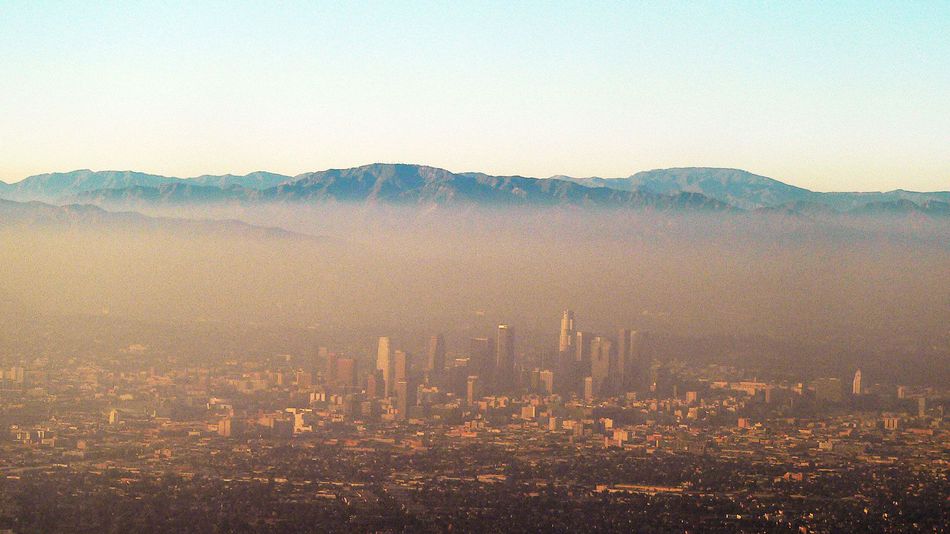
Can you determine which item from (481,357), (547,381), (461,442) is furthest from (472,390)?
(461,442)

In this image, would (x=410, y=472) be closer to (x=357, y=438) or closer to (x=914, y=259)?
(x=357, y=438)

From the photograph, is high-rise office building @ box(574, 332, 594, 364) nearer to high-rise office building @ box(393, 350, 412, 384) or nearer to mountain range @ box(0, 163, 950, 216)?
high-rise office building @ box(393, 350, 412, 384)

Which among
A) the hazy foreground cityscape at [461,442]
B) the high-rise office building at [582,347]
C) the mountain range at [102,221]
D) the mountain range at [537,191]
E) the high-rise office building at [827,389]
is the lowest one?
the hazy foreground cityscape at [461,442]

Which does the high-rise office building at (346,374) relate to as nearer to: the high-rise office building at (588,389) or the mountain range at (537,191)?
the high-rise office building at (588,389)

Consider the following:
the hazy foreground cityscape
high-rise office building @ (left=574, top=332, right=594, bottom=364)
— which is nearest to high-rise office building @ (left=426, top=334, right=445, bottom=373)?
the hazy foreground cityscape

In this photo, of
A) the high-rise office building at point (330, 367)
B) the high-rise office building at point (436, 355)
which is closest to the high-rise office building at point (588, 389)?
the high-rise office building at point (436, 355)

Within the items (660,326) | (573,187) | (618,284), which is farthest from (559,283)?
(573,187)
